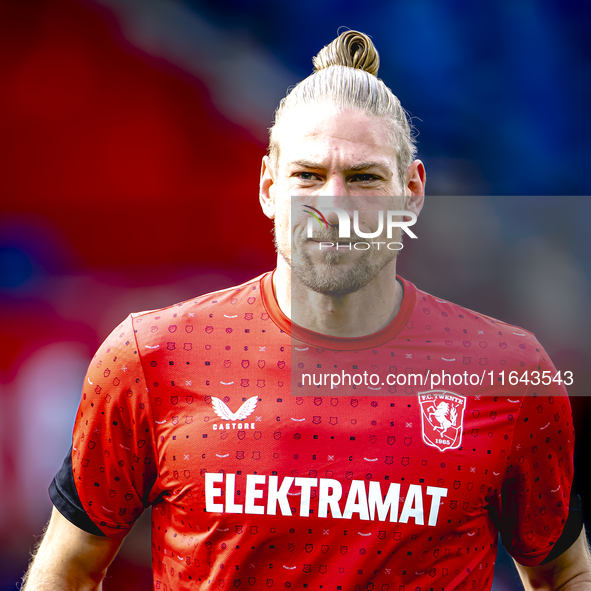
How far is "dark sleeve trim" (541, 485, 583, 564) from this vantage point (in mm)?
1978

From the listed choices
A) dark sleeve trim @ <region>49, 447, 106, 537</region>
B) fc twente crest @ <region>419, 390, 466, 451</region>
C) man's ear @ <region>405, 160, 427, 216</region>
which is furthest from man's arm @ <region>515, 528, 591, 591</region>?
dark sleeve trim @ <region>49, 447, 106, 537</region>

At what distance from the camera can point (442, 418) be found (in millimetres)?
1783

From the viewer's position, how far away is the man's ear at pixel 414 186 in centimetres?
195

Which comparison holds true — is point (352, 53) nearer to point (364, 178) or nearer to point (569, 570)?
point (364, 178)

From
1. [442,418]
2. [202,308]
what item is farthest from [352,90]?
[442,418]

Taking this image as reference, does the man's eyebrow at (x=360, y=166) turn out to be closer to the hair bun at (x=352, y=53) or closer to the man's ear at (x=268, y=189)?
the man's ear at (x=268, y=189)

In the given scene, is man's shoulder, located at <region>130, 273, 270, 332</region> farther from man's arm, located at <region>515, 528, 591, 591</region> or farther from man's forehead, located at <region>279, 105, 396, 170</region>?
man's arm, located at <region>515, 528, 591, 591</region>

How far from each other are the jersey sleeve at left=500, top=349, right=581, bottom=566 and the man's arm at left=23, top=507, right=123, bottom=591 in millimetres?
1340

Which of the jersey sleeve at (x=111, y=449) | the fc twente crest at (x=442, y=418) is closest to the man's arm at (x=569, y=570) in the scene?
the fc twente crest at (x=442, y=418)

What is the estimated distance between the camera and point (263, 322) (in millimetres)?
1868

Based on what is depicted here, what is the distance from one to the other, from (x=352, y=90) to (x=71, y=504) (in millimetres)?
1584

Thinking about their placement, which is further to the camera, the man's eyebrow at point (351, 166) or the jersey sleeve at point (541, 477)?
the jersey sleeve at point (541, 477)

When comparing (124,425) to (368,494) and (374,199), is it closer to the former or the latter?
(368,494)

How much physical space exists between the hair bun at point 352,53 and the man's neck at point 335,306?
68cm
